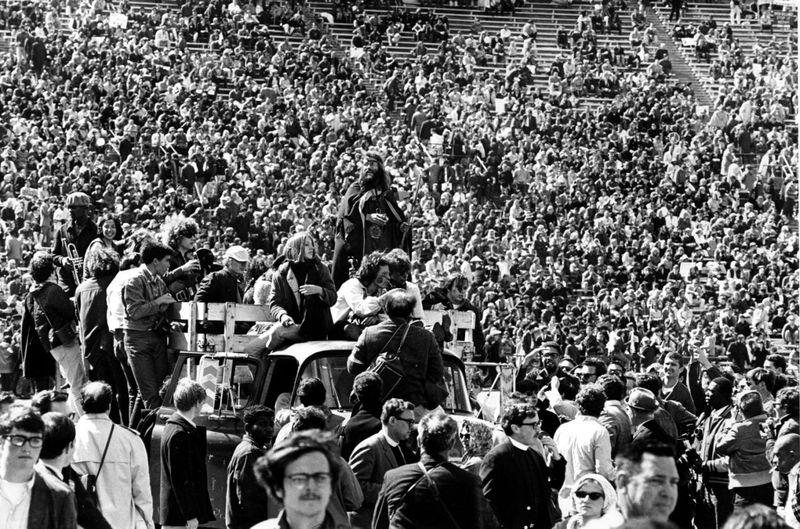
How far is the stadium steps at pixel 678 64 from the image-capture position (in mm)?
48062

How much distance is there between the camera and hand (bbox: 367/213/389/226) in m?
12.7

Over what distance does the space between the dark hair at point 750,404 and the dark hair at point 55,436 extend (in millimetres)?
5663

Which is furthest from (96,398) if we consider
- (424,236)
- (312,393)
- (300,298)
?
(424,236)

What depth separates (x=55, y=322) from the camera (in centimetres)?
1195

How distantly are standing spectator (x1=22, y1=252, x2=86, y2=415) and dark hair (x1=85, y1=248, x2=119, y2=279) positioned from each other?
309mm

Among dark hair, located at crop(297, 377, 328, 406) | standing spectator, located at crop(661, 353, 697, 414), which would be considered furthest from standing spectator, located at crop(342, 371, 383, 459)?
standing spectator, located at crop(661, 353, 697, 414)

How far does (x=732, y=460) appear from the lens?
11312 mm

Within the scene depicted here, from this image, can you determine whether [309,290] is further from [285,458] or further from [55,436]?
[285,458]

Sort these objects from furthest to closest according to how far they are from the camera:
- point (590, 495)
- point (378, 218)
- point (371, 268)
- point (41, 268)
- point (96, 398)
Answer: point (378, 218)
point (41, 268)
point (371, 268)
point (96, 398)
point (590, 495)

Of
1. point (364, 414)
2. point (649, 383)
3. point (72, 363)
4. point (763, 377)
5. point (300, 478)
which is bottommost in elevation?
point (763, 377)

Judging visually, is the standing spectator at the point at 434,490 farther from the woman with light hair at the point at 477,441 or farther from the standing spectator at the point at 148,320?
the standing spectator at the point at 148,320

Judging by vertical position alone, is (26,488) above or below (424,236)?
above

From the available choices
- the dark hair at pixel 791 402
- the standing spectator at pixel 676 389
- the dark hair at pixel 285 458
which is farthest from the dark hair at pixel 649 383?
the dark hair at pixel 285 458

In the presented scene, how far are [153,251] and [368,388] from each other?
2947mm
